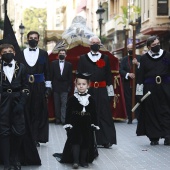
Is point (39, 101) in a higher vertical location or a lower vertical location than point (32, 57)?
lower

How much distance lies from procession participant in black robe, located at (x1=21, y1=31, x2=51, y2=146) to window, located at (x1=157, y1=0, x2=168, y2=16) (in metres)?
27.3

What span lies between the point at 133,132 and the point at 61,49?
399 cm

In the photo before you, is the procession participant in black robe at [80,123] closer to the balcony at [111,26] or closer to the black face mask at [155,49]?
the black face mask at [155,49]

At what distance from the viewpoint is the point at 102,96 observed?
38.8 feet

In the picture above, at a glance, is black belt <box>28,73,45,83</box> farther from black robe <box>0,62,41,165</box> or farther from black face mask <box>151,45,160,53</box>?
black robe <box>0,62,41,165</box>

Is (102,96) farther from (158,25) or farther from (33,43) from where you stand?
(158,25)

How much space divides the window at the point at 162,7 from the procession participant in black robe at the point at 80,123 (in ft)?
97.0

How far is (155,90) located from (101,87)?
131cm

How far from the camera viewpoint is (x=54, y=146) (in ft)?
40.3

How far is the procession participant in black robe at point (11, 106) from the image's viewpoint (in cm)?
871

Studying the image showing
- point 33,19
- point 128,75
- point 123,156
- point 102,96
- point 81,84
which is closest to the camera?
point 81,84

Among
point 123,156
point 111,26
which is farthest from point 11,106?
point 111,26

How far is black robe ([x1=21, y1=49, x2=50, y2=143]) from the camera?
39.1 feet

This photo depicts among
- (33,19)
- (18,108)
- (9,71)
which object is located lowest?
(18,108)
